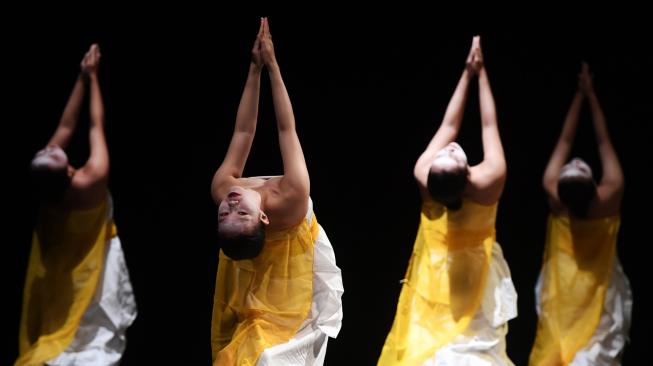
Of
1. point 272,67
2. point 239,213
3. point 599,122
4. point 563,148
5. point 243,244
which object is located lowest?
point 243,244

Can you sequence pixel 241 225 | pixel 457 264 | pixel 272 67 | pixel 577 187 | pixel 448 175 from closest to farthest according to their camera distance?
pixel 241 225
pixel 272 67
pixel 448 175
pixel 457 264
pixel 577 187

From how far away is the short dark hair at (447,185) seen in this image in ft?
11.5

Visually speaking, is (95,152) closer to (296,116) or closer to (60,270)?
(60,270)

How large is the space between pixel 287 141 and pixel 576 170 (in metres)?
1.21

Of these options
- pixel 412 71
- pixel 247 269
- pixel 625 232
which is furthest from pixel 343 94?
pixel 625 232

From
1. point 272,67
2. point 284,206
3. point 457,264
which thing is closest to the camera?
point 284,206

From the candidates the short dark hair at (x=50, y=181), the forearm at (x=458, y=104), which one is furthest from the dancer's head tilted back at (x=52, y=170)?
the forearm at (x=458, y=104)

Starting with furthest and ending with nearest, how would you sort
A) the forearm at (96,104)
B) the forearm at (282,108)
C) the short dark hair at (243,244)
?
the forearm at (96,104)
the forearm at (282,108)
the short dark hair at (243,244)

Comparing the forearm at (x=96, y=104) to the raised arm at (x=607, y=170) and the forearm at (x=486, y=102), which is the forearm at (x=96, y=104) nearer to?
the forearm at (x=486, y=102)

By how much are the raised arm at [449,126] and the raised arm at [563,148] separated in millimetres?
421

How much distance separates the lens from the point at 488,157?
363 centimetres

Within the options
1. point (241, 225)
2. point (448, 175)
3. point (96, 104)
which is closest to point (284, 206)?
point (241, 225)

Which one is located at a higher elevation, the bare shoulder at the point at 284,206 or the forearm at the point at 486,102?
the forearm at the point at 486,102

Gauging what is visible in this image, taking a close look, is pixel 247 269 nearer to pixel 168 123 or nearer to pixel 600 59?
pixel 168 123
